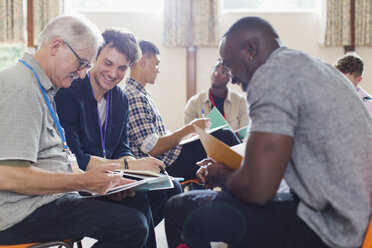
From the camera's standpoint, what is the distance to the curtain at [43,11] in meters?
5.18

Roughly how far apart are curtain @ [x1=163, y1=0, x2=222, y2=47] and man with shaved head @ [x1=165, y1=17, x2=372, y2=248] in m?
4.27

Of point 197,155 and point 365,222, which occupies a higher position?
point 365,222

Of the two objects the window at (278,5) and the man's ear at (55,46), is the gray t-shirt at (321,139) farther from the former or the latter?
the window at (278,5)

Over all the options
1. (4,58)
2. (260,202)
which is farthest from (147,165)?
(4,58)

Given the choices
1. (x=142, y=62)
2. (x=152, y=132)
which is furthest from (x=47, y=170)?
(x=142, y=62)

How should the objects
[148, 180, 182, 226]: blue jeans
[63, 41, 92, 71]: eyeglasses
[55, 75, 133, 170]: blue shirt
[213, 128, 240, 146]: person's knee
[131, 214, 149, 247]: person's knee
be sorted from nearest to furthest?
[131, 214, 149, 247]: person's knee < [63, 41, 92, 71]: eyeglasses < [55, 75, 133, 170]: blue shirt < [148, 180, 182, 226]: blue jeans < [213, 128, 240, 146]: person's knee

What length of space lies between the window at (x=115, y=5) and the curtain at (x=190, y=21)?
0.28 meters

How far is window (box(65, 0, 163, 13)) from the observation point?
5477 millimetres

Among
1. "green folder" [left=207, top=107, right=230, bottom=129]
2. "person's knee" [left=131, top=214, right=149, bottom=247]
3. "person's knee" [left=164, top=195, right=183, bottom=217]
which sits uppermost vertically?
"green folder" [left=207, top=107, right=230, bottom=129]

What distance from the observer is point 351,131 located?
1.07 m

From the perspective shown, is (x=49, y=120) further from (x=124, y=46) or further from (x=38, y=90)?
(x=124, y=46)

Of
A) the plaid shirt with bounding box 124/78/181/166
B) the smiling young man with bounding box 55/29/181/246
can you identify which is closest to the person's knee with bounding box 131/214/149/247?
the smiling young man with bounding box 55/29/181/246

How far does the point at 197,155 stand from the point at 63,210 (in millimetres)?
1288

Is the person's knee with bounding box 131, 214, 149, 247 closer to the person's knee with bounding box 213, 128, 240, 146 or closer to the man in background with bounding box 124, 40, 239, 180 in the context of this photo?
the man in background with bounding box 124, 40, 239, 180
